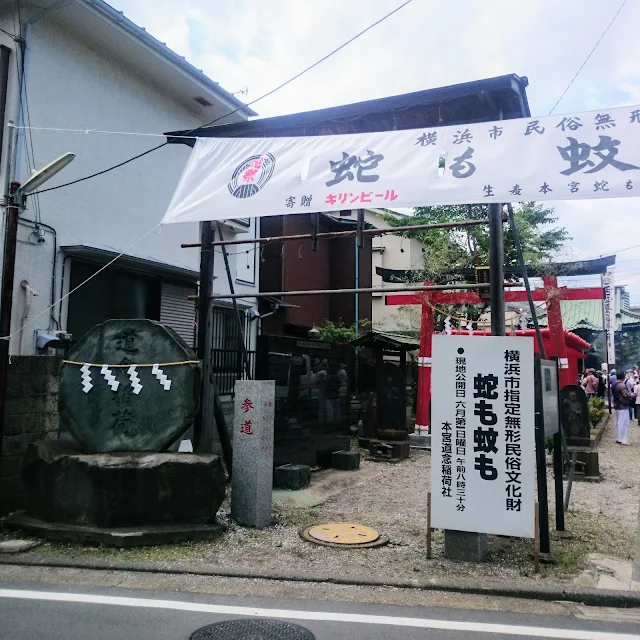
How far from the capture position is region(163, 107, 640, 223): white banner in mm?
6176

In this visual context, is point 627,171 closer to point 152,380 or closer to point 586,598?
point 586,598

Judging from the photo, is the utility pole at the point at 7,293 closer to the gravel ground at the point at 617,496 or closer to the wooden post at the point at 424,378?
the gravel ground at the point at 617,496

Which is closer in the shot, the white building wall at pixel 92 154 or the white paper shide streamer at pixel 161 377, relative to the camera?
the white paper shide streamer at pixel 161 377

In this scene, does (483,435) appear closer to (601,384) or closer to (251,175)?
(251,175)

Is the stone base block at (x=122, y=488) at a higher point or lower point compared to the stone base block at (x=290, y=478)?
higher

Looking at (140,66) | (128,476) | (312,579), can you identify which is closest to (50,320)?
(128,476)

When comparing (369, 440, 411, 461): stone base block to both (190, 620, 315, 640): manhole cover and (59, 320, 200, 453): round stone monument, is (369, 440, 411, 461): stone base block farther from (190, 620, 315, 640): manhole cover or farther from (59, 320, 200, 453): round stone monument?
(190, 620, 315, 640): manhole cover

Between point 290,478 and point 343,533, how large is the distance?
2.50 meters

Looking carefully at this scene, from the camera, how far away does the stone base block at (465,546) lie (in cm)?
627

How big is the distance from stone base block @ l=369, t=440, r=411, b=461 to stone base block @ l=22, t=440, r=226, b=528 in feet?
22.4

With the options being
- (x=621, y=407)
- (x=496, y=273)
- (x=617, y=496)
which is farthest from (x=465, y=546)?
(x=621, y=407)

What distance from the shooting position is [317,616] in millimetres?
4848

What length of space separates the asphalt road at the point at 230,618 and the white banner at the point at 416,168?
161 inches

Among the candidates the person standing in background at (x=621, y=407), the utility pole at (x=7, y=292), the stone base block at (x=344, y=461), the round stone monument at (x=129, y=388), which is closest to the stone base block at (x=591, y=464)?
the stone base block at (x=344, y=461)
